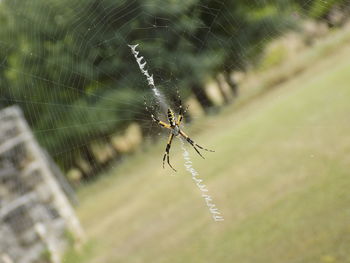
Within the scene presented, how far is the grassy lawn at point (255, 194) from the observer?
7398 mm

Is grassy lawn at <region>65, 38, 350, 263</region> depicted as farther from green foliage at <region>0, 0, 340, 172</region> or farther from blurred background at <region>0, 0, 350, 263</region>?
green foliage at <region>0, 0, 340, 172</region>

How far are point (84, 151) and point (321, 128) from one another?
1430 centimetres

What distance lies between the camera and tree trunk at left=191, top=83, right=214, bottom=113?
65.2 ft

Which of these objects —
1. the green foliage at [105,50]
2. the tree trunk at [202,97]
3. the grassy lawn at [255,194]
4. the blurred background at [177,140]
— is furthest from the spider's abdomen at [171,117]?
the tree trunk at [202,97]

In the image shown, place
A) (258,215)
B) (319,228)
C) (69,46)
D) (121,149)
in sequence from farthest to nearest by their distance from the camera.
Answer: (121,149) < (69,46) < (258,215) < (319,228)

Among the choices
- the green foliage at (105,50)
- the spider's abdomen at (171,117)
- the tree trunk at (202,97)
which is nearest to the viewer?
the spider's abdomen at (171,117)

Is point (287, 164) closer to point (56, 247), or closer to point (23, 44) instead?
point (56, 247)

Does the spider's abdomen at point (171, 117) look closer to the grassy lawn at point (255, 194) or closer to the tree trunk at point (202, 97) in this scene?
the grassy lawn at point (255, 194)

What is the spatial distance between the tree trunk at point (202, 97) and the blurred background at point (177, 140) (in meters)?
0.09

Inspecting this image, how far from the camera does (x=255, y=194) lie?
32.2 feet

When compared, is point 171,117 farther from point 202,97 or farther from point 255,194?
point 202,97

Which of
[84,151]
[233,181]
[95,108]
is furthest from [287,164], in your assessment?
[84,151]

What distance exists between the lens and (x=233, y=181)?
11367mm

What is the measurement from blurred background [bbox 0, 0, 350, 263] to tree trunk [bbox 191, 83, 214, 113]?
0.09 metres
